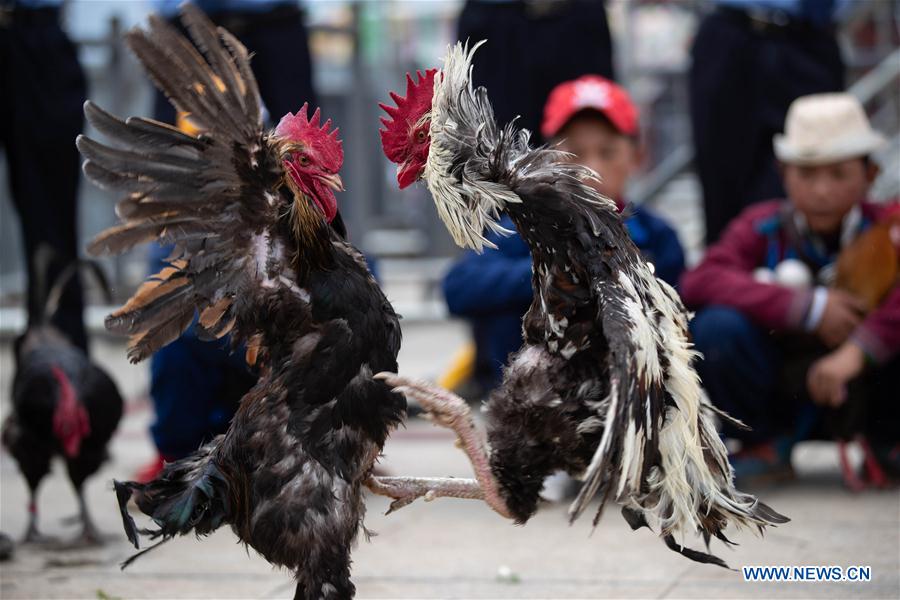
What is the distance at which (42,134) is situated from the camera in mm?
6059

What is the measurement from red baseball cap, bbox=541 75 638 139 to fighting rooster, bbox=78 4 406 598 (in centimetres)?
210

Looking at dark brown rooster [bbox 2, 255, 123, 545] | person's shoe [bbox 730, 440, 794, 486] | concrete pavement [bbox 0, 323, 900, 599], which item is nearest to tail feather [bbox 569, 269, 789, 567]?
concrete pavement [bbox 0, 323, 900, 599]

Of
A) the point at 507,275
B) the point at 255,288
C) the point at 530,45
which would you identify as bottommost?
the point at 507,275

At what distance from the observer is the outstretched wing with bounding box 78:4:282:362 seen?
3.17m

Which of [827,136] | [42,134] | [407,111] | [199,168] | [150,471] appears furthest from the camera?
[42,134]

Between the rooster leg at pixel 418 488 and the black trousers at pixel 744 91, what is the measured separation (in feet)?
11.8

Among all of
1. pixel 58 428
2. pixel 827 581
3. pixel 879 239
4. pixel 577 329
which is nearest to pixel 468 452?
pixel 577 329

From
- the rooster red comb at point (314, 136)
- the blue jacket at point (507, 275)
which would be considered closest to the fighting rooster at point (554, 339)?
the rooster red comb at point (314, 136)

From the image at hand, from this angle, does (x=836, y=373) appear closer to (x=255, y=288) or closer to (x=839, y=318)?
(x=839, y=318)

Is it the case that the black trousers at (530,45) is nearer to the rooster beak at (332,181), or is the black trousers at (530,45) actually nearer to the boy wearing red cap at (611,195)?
the boy wearing red cap at (611,195)

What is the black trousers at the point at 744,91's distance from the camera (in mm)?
6441

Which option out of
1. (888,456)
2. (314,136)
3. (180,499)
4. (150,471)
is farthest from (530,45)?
(180,499)

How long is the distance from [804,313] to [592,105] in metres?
1.28

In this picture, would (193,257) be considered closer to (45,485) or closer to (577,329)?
(577,329)
